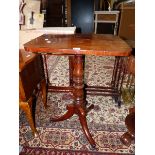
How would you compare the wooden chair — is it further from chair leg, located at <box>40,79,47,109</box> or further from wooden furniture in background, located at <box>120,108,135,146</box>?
wooden furniture in background, located at <box>120,108,135,146</box>

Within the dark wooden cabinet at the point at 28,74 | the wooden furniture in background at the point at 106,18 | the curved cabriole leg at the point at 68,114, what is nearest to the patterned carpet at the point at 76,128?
the curved cabriole leg at the point at 68,114

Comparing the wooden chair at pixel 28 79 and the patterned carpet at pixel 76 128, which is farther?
the patterned carpet at pixel 76 128

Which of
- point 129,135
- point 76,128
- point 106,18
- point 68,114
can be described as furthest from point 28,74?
point 106,18

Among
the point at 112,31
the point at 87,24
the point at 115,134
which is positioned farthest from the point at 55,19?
the point at 115,134

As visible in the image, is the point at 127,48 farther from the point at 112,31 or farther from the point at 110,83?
the point at 112,31

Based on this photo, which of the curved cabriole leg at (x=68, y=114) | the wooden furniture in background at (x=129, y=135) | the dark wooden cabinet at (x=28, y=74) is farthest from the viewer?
the curved cabriole leg at (x=68, y=114)

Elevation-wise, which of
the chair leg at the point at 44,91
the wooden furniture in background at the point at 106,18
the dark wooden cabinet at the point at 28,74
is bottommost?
the chair leg at the point at 44,91

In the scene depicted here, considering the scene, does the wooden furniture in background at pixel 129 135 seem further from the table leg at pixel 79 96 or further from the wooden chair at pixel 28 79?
the wooden chair at pixel 28 79

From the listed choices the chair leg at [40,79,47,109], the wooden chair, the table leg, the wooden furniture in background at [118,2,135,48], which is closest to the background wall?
the wooden chair

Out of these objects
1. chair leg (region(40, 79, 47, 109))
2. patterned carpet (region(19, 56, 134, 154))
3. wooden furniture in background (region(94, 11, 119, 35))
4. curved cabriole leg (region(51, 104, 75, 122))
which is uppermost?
wooden furniture in background (region(94, 11, 119, 35))

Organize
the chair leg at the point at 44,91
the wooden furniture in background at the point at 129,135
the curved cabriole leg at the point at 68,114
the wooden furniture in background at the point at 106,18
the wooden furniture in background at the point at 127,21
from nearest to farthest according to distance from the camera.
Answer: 1. the wooden furniture in background at the point at 129,135
2. the curved cabriole leg at the point at 68,114
3. the chair leg at the point at 44,91
4. the wooden furniture in background at the point at 127,21
5. the wooden furniture in background at the point at 106,18
